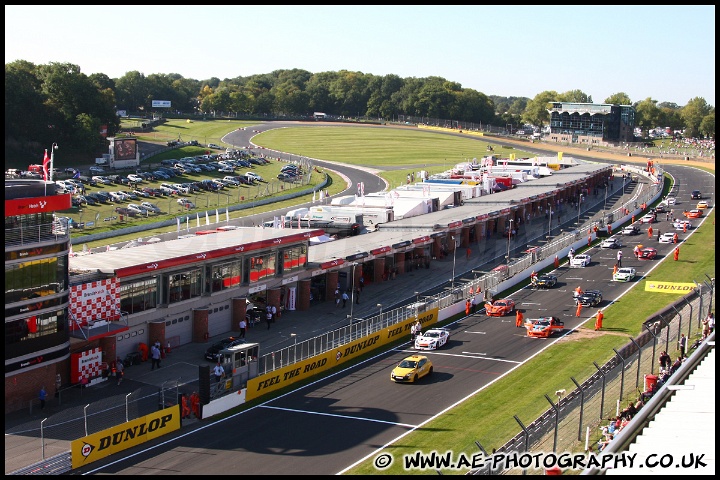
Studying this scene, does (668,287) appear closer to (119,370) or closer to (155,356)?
(155,356)

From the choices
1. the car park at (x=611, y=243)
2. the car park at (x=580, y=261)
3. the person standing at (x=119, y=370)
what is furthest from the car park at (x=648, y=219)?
the person standing at (x=119, y=370)

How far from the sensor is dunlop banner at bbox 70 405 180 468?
27.0 m

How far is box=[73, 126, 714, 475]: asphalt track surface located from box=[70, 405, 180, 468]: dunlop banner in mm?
309

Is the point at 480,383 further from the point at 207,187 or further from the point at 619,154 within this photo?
the point at 619,154

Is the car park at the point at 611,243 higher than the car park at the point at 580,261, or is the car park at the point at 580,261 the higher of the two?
the car park at the point at 611,243

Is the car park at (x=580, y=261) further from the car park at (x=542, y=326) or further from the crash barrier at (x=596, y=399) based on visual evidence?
the crash barrier at (x=596, y=399)

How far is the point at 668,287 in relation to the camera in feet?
178

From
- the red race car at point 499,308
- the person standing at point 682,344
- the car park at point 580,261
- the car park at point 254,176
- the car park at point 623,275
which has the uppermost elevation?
the car park at point 254,176

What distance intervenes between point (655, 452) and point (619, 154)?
139124mm

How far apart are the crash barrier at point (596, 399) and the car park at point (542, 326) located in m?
4.38

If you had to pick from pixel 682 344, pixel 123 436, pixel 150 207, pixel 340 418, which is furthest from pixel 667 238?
pixel 123 436

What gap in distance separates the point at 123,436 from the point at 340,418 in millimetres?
7920

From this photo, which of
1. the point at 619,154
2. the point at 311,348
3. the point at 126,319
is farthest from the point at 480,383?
the point at 619,154

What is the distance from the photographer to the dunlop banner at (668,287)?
177 feet
